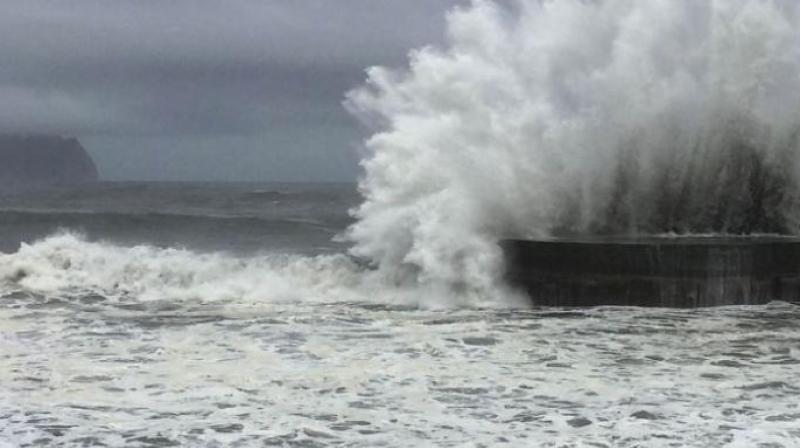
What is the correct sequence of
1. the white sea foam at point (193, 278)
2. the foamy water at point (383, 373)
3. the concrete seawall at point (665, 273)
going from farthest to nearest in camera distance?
the white sea foam at point (193, 278), the concrete seawall at point (665, 273), the foamy water at point (383, 373)

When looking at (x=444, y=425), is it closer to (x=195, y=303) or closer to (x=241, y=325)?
(x=241, y=325)

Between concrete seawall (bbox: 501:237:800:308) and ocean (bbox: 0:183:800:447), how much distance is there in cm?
30

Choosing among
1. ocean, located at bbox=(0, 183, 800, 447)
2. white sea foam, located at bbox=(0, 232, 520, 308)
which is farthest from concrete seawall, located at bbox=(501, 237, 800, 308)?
white sea foam, located at bbox=(0, 232, 520, 308)

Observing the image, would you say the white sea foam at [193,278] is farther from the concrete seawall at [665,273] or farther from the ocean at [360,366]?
the concrete seawall at [665,273]

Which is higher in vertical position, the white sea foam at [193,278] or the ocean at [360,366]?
the white sea foam at [193,278]

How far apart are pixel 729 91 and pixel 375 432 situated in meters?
10.3

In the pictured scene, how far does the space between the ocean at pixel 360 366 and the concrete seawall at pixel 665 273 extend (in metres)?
0.30

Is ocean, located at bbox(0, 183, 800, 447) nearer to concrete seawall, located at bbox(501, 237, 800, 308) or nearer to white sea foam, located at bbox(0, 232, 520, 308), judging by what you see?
white sea foam, located at bbox(0, 232, 520, 308)

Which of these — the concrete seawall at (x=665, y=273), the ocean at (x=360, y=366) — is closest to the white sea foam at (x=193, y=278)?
the ocean at (x=360, y=366)

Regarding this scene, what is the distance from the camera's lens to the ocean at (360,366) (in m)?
5.53

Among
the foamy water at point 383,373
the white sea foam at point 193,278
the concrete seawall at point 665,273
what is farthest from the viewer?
the white sea foam at point 193,278

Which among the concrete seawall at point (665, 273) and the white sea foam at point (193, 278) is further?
the white sea foam at point (193, 278)

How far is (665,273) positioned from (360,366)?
467cm

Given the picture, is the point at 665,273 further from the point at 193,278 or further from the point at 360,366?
the point at 193,278
